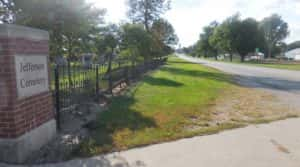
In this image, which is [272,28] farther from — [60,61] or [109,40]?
[60,61]

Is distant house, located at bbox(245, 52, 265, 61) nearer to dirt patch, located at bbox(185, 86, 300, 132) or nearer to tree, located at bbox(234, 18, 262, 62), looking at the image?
tree, located at bbox(234, 18, 262, 62)

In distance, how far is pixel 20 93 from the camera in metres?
3.85

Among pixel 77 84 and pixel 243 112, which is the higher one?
pixel 77 84

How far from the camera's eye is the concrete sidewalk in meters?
3.84

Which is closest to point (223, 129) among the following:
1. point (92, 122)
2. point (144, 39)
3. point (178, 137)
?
point (178, 137)

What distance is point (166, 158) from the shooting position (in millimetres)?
4027

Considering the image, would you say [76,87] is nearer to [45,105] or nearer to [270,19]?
[45,105]

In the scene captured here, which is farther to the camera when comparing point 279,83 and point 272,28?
point 272,28

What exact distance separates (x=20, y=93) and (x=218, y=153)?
310 cm

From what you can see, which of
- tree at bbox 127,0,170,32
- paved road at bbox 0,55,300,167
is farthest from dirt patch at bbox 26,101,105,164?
tree at bbox 127,0,170,32

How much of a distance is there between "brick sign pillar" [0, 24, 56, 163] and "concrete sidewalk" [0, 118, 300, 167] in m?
0.36

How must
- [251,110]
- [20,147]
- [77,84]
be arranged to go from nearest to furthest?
[20,147] < [77,84] < [251,110]

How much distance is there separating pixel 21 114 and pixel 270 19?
101 metres

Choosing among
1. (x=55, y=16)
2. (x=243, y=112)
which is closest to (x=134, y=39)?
(x=55, y=16)
